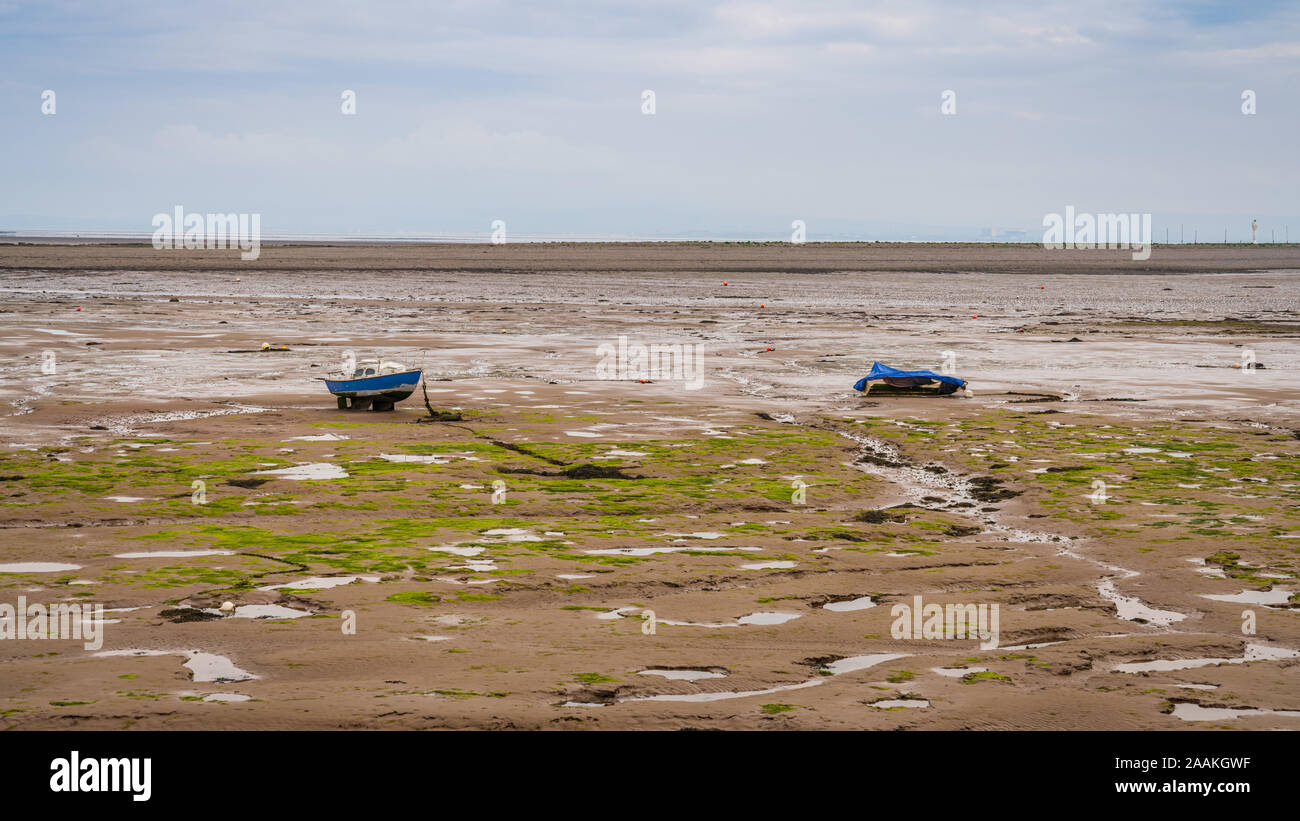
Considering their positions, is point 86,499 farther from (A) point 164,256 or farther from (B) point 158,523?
(A) point 164,256

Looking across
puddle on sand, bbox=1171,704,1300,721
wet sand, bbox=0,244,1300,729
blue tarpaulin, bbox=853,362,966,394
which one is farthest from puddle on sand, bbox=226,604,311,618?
blue tarpaulin, bbox=853,362,966,394

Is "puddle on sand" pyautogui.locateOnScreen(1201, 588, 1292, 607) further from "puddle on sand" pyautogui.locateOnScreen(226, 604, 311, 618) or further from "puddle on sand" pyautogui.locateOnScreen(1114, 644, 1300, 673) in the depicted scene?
"puddle on sand" pyautogui.locateOnScreen(226, 604, 311, 618)

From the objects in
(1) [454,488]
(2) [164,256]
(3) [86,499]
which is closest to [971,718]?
(1) [454,488]

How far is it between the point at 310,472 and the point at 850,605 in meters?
8.49

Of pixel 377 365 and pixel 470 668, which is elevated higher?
pixel 377 365

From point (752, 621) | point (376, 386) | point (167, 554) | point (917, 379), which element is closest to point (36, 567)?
point (167, 554)

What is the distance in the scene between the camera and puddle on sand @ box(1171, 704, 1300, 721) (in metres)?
7.89

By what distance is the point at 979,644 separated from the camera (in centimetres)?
938

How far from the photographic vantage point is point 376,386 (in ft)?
69.5

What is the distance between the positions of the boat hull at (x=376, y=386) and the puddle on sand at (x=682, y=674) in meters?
13.5

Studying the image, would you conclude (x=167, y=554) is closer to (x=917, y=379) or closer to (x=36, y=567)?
(x=36, y=567)

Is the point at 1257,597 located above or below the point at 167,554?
below

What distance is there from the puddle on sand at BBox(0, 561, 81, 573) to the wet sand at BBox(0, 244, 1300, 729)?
0.38 ft

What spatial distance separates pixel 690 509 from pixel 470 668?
583 centimetres
